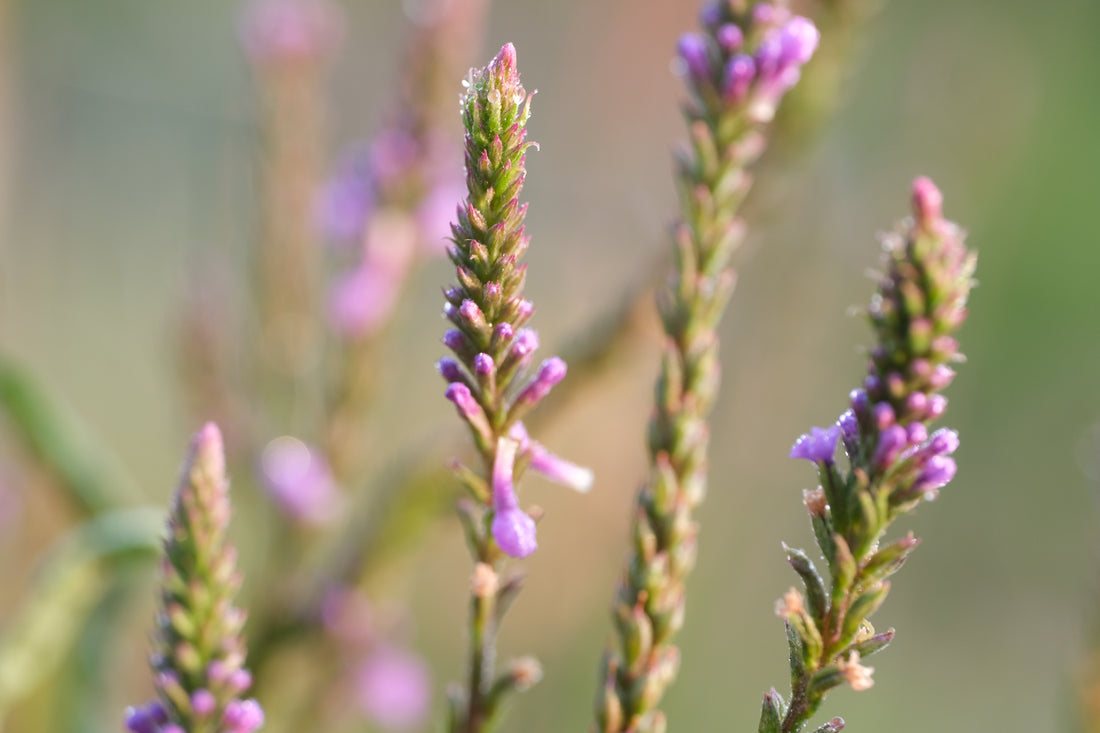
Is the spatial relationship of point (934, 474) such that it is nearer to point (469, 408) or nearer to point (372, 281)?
point (469, 408)

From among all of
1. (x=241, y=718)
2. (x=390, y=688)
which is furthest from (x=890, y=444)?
(x=390, y=688)

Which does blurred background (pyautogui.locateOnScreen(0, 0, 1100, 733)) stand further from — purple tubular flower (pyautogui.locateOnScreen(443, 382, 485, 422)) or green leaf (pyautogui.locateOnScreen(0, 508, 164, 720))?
purple tubular flower (pyautogui.locateOnScreen(443, 382, 485, 422))

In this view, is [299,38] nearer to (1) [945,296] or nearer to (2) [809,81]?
(2) [809,81]

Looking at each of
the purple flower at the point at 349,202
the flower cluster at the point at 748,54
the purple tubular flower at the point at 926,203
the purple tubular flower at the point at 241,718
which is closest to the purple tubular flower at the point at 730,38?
the flower cluster at the point at 748,54

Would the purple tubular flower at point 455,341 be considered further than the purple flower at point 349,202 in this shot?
No

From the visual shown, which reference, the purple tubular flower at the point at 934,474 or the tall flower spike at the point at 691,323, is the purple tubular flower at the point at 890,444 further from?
the tall flower spike at the point at 691,323

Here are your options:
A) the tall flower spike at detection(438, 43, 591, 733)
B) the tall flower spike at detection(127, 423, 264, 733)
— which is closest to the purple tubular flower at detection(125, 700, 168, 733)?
the tall flower spike at detection(127, 423, 264, 733)
